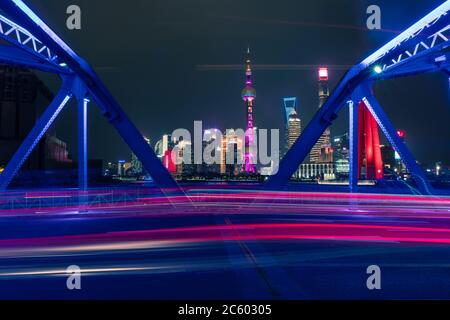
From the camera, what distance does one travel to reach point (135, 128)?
26.2 metres

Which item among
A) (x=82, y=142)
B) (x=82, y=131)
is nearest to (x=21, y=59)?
(x=82, y=131)

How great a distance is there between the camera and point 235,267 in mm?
8609

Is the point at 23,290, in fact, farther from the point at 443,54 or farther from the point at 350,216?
the point at 443,54

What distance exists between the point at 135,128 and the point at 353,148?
12.2 meters

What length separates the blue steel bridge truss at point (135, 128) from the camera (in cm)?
1920

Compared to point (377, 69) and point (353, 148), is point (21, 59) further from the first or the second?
point (353, 148)

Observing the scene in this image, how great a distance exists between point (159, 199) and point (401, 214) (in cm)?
1438

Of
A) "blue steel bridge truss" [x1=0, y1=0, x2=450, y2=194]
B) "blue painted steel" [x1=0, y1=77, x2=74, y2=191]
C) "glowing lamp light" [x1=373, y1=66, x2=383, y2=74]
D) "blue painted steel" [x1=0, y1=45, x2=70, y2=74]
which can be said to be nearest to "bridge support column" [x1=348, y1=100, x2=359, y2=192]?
"blue steel bridge truss" [x1=0, y1=0, x2=450, y2=194]

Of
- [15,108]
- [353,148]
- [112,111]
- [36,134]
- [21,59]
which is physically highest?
[15,108]

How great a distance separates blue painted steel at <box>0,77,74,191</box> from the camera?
69.3ft

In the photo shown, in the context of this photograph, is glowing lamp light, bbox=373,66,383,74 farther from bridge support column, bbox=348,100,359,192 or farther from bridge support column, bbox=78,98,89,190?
bridge support column, bbox=78,98,89,190

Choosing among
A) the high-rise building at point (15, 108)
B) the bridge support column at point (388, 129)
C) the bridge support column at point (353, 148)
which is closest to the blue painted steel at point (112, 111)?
the bridge support column at point (353, 148)
